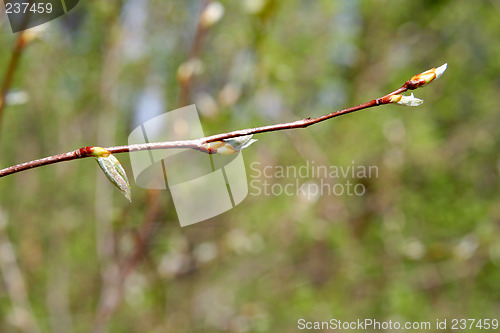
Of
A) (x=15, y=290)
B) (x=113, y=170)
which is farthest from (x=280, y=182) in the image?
(x=113, y=170)

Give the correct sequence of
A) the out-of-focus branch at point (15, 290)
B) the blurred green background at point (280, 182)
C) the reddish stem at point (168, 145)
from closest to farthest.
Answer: the reddish stem at point (168, 145), the out-of-focus branch at point (15, 290), the blurred green background at point (280, 182)

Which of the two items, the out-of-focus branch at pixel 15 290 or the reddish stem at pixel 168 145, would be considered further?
the out-of-focus branch at pixel 15 290

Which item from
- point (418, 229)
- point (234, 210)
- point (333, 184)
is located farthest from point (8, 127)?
point (418, 229)

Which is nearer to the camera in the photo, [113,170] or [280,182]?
[113,170]

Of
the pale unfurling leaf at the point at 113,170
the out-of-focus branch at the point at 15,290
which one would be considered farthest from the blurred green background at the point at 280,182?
the pale unfurling leaf at the point at 113,170

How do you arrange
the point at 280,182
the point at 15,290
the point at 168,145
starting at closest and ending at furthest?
the point at 168,145, the point at 15,290, the point at 280,182

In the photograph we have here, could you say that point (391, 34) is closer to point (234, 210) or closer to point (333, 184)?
point (333, 184)

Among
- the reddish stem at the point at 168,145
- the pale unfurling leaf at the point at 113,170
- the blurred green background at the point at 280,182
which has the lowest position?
the blurred green background at the point at 280,182

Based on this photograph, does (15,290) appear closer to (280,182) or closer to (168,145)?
(168,145)

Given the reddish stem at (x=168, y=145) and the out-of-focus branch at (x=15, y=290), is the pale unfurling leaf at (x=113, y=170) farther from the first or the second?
the out-of-focus branch at (x=15, y=290)

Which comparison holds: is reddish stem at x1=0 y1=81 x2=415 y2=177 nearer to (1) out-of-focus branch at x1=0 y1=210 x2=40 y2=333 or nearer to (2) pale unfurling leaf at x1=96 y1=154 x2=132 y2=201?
(2) pale unfurling leaf at x1=96 y1=154 x2=132 y2=201
